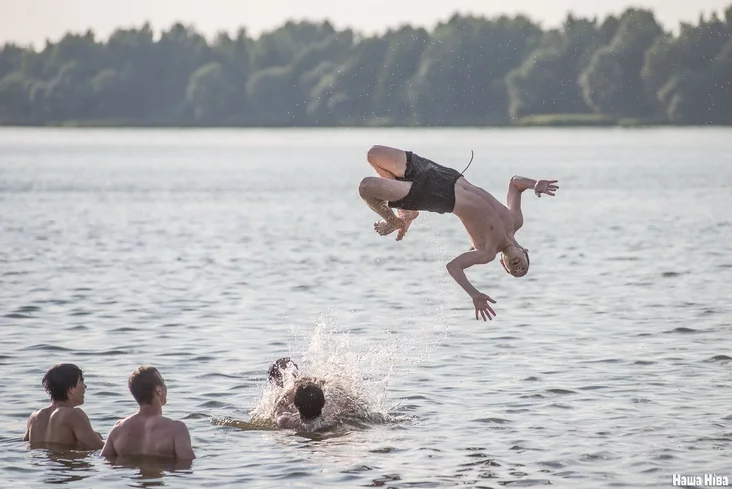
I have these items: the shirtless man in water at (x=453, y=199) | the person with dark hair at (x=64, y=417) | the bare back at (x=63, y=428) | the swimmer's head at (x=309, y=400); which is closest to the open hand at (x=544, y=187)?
the shirtless man in water at (x=453, y=199)

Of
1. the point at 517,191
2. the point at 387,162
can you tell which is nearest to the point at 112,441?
the point at 387,162

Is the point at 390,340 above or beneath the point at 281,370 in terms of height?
beneath

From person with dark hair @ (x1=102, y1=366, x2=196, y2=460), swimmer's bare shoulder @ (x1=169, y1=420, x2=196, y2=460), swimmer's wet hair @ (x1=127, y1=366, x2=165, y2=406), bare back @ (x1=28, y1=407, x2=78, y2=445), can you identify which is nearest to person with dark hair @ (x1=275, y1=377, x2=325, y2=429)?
person with dark hair @ (x1=102, y1=366, x2=196, y2=460)

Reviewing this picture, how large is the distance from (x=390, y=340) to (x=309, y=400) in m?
7.36

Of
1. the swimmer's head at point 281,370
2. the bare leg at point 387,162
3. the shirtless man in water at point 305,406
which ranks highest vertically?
the bare leg at point 387,162

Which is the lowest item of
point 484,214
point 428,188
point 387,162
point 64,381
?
point 64,381

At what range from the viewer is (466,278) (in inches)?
605

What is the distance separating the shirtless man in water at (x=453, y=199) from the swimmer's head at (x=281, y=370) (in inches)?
110

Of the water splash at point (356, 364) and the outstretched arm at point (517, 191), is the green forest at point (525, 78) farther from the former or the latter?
the outstretched arm at point (517, 191)

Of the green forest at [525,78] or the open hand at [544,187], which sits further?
the green forest at [525,78]

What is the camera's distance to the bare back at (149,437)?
14.9 m

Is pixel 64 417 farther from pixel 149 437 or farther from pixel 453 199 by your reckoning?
pixel 453 199


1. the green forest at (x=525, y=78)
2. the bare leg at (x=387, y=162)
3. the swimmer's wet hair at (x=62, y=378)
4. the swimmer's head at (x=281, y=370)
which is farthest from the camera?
the green forest at (x=525, y=78)

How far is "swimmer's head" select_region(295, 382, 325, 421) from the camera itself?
17359 mm
